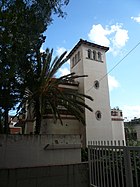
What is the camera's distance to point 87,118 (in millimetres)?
15367

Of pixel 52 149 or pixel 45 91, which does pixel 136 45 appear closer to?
pixel 45 91

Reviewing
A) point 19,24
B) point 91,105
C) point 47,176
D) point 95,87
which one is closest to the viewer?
point 19,24

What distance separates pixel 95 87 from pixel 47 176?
486 inches

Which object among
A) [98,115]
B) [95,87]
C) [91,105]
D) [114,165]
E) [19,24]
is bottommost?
[114,165]

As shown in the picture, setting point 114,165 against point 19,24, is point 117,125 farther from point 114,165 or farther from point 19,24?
point 19,24

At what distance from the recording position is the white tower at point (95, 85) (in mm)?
15562

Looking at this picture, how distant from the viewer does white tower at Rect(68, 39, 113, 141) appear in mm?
15562

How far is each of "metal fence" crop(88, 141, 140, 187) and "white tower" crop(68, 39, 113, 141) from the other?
1033 centimetres

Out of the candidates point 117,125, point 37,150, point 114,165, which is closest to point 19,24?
point 114,165

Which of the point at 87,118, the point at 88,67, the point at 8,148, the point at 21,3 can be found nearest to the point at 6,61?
the point at 21,3

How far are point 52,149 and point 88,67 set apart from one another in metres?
11.3

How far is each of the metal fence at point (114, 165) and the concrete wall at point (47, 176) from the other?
→ 0.48m

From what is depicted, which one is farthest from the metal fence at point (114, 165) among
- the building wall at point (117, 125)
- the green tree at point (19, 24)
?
the building wall at point (117, 125)

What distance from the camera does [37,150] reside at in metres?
6.66
